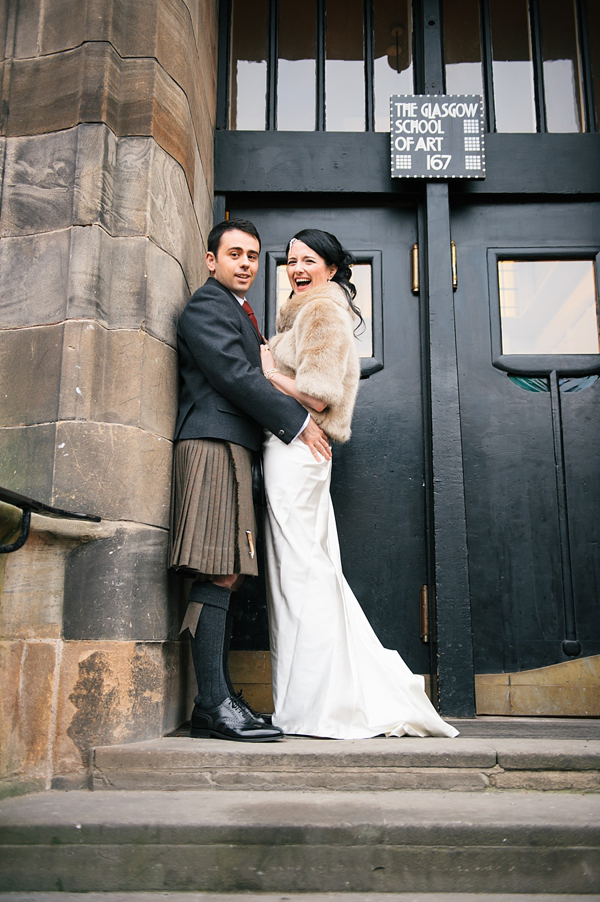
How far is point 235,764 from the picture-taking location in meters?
2.52

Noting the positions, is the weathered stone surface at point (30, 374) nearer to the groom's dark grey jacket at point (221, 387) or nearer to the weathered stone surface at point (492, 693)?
the groom's dark grey jacket at point (221, 387)

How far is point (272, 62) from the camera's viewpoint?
164 inches

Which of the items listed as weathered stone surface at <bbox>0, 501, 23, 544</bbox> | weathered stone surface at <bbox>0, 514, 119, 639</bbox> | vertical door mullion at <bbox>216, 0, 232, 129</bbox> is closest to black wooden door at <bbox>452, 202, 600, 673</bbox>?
vertical door mullion at <bbox>216, 0, 232, 129</bbox>

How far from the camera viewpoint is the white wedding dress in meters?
2.95

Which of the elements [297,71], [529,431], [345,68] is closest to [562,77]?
[345,68]

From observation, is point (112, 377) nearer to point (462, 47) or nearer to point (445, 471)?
point (445, 471)

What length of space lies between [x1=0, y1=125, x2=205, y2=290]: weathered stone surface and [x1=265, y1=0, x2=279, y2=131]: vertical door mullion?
1.16 metres

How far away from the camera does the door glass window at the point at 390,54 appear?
4.14 metres

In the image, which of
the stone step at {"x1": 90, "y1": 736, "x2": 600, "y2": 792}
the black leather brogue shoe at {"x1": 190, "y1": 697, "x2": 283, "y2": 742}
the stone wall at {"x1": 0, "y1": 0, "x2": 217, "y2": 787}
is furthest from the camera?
the black leather brogue shoe at {"x1": 190, "y1": 697, "x2": 283, "y2": 742}

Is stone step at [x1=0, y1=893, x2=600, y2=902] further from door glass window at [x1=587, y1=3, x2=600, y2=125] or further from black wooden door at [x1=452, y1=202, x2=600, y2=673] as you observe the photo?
door glass window at [x1=587, y1=3, x2=600, y2=125]

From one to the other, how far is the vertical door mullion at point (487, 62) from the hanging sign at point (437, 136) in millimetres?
158

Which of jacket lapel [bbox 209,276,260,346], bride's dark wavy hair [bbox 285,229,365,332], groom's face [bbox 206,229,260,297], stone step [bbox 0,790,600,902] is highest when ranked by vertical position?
bride's dark wavy hair [bbox 285,229,365,332]

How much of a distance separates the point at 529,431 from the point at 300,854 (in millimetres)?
2345

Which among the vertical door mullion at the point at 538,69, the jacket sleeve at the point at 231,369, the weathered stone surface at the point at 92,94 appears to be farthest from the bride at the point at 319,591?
the vertical door mullion at the point at 538,69
